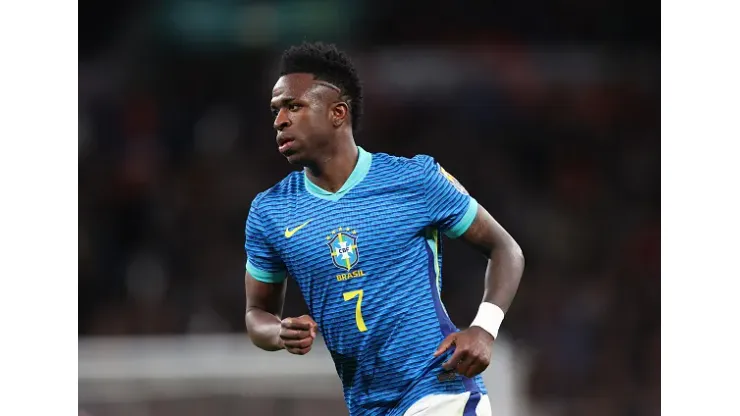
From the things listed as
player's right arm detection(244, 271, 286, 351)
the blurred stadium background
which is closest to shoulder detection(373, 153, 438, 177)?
player's right arm detection(244, 271, 286, 351)

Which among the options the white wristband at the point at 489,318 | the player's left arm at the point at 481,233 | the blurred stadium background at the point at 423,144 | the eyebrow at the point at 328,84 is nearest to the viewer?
the white wristband at the point at 489,318

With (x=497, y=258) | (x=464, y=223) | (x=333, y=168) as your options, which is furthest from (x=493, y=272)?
(x=333, y=168)

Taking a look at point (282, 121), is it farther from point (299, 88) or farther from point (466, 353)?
point (466, 353)

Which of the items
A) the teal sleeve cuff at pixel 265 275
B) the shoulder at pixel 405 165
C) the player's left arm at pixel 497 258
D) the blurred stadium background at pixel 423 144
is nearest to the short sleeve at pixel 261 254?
the teal sleeve cuff at pixel 265 275

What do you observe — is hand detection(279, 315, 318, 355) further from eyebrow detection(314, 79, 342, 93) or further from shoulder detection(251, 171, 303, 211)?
eyebrow detection(314, 79, 342, 93)

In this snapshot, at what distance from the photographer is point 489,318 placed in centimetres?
379

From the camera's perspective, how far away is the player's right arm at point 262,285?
392cm

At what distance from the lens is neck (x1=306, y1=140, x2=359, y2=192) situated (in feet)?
13.0

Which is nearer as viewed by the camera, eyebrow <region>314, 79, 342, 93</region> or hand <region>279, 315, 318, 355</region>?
hand <region>279, 315, 318, 355</region>

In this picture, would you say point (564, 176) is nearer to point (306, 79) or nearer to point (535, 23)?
point (535, 23)

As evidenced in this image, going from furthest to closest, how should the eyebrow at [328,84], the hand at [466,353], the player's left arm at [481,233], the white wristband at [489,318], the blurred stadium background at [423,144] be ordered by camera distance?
the blurred stadium background at [423,144]
the eyebrow at [328,84]
the player's left arm at [481,233]
the white wristband at [489,318]
the hand at [466,353]

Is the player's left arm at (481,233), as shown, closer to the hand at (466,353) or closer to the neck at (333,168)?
the hand at (466,353)

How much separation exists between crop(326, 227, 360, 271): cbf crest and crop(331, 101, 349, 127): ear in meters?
0.41

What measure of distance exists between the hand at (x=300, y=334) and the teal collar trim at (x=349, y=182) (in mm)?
618
